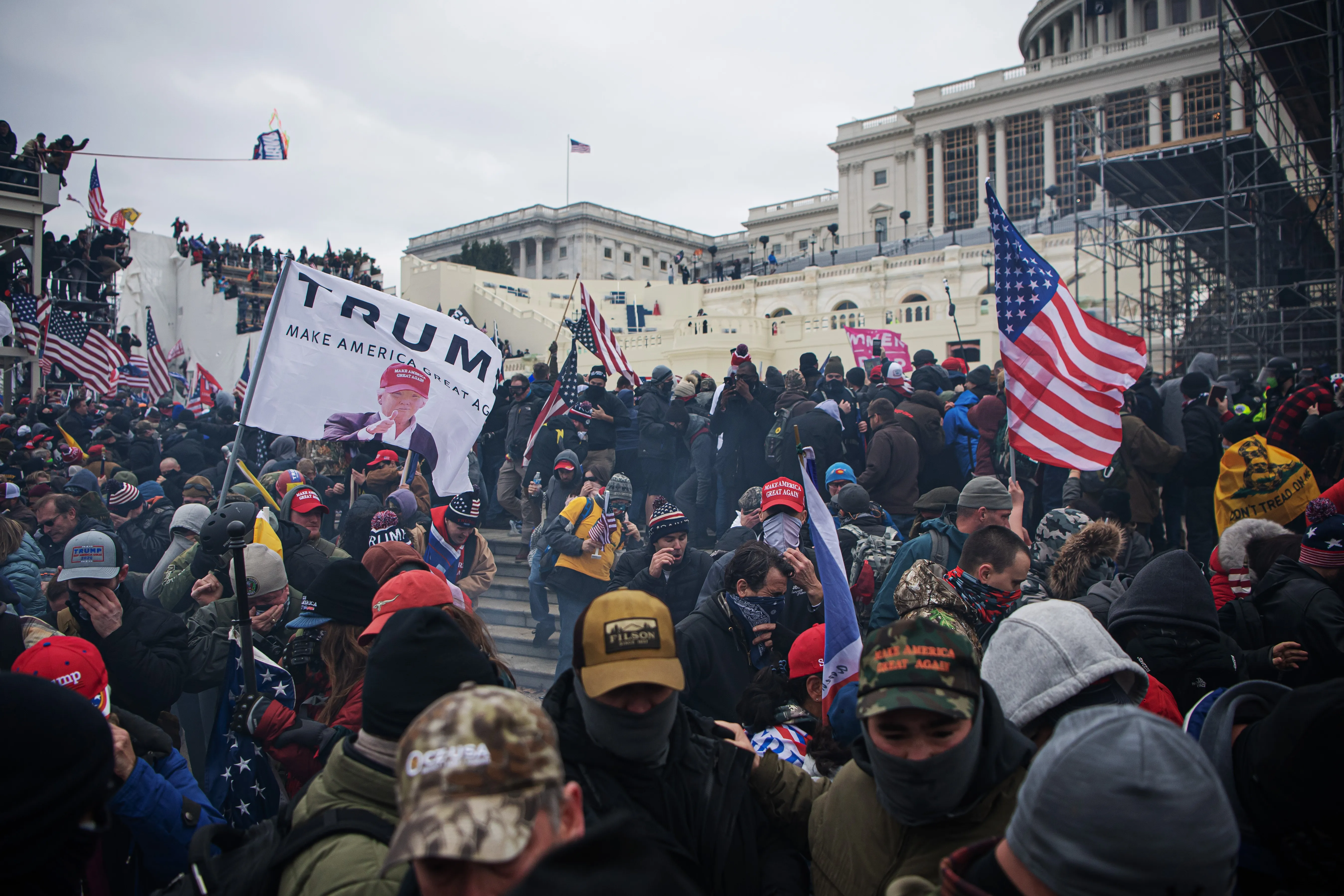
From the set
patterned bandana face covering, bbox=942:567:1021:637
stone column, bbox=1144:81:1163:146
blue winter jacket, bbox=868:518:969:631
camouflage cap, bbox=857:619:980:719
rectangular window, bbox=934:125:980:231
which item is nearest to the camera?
camouflage cap, bbox=857:619:980:719

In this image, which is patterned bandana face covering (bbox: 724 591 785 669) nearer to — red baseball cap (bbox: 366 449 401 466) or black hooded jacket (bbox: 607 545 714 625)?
black hooded jacket (bbox: 607 545 714 625)

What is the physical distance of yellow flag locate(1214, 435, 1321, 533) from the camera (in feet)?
17.6

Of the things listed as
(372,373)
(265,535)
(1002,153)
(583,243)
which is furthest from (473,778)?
(583,243)

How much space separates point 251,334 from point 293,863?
2721 centimetres

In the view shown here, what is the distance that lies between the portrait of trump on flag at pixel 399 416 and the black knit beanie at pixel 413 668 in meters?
3.54

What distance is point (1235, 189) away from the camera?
14758mm

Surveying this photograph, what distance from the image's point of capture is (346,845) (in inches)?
71.6

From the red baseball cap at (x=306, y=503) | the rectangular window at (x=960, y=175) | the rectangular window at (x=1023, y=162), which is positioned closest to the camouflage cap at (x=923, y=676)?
the red baseball cap at (x=306, y=503)

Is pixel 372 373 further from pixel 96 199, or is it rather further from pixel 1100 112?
pixel 1100 112

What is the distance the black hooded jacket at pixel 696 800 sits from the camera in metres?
2.07

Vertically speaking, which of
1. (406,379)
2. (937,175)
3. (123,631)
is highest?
(937,175)

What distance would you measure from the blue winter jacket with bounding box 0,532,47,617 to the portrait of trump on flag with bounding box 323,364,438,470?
6.87 feet

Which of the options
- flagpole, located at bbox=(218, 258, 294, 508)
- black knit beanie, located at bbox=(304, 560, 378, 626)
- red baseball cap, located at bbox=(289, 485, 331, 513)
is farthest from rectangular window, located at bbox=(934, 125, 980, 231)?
black knit beanie, located at bbox=(304, 560, 378, 626)

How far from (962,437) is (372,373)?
5215mm
